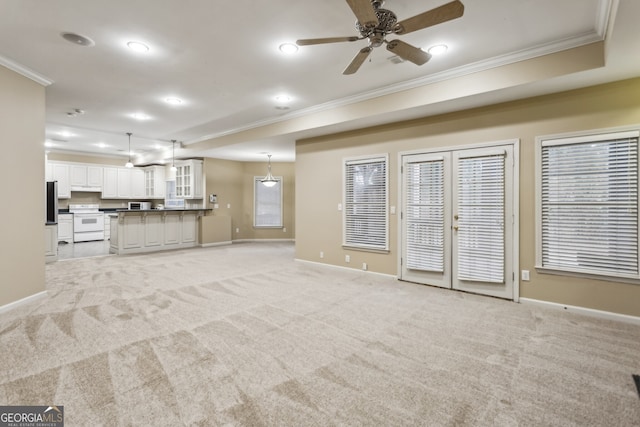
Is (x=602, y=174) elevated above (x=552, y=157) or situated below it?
below

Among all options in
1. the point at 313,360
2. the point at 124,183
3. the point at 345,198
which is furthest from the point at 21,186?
the point at 124,183

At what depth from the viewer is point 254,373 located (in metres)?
2.18

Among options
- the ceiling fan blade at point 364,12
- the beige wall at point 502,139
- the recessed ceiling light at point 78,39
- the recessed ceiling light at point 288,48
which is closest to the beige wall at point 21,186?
the recessed ceiling light at point 78,39

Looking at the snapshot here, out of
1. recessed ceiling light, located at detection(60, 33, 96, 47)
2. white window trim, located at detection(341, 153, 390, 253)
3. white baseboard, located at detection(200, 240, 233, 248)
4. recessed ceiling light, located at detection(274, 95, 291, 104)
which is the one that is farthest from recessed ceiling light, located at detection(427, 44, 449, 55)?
white baseboard, located at detection(200, 240, 233, 248)

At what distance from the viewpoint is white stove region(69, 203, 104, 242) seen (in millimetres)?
9125

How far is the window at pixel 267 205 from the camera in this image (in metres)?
9.95

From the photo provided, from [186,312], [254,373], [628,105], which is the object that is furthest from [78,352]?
[628,105]

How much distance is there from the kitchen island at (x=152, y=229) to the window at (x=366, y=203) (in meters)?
5.08

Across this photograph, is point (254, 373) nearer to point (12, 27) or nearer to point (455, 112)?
point (12, 27)

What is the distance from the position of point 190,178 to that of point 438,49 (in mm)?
7620

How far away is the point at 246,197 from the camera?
32.5 feet

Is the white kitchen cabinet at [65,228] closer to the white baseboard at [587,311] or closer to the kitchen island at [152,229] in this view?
the kitchen island at [152,229]

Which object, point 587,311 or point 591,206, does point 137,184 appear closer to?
point 591,206

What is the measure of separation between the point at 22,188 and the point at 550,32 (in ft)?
19.7
